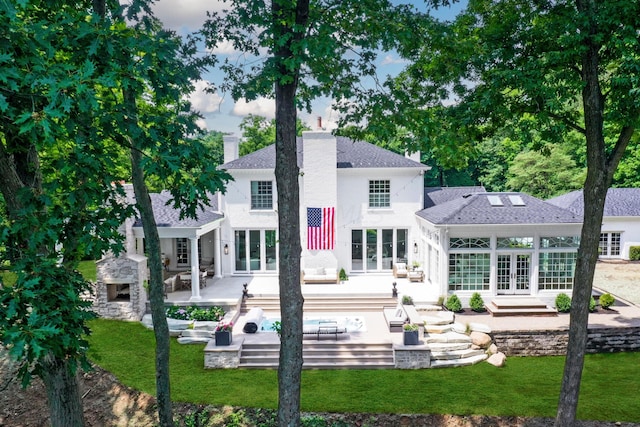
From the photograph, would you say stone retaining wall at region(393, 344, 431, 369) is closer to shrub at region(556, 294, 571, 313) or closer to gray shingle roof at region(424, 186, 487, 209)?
shrub at region(556, 294, 571, 313)

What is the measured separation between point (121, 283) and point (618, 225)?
3067 centimetres

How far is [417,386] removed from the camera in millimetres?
12961

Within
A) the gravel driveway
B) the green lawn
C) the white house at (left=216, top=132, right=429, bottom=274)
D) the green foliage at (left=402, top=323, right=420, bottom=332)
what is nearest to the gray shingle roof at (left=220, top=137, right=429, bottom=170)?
the white house at (left=216, top=132, right=429, bottom=274)

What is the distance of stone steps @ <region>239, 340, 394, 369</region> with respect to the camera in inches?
569

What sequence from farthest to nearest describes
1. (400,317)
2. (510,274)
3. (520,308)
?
(510,274), (520,308), (400,317)

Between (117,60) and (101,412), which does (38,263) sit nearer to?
(117,60)

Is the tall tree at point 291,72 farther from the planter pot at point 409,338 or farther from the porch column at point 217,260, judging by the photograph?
the porch column at point 217,260

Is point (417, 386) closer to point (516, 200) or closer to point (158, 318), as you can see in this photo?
point (158, 318)

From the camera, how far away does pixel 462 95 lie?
1127 centimetres

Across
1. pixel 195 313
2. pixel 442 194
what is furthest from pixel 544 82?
pixel 442 194

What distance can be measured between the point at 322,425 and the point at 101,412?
6255 mm

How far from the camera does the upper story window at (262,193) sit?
77.8 feet

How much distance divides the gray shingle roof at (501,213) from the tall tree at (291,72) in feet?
37.2

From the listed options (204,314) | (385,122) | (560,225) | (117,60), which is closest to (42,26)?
(117,60)
